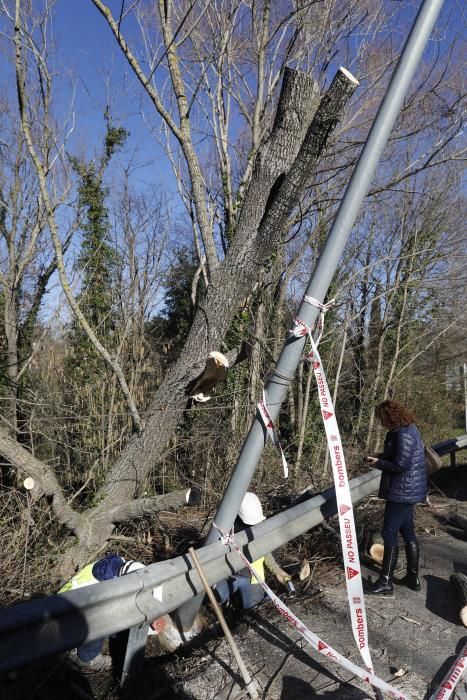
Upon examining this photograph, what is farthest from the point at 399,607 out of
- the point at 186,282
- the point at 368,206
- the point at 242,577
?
the point at 186,282

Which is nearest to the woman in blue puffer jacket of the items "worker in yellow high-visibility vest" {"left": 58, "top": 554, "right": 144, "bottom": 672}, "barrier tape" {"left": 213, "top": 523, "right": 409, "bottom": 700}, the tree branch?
"barrier tape" {"left": 213, "top": 523, "right": 409, "bottom": 700}

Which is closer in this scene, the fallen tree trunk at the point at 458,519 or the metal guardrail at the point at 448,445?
the fallen tree trunk at the point at 458,519

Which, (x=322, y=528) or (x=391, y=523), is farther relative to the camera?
(x=322, y=528)

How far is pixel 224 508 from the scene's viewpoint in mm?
3504

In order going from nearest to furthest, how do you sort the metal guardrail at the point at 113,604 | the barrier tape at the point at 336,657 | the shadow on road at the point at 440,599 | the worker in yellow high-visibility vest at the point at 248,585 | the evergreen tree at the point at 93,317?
the metal guardrail at the point at 113,604 → the barrier tape at the point at 336,657 → the shadow on road at the point at 440,599 → the worker in yellow high-visibility vest at the point at 248,585 → the evergreen tree at the point at 93,317

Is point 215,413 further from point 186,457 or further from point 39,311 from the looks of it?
point 39,311

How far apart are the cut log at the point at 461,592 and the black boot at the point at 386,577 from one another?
0.45 m

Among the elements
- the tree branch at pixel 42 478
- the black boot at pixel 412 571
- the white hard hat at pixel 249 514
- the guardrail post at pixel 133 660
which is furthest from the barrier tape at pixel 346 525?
the tree branch at pixel 42 478

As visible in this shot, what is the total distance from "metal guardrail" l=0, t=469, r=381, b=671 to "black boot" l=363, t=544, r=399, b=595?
2.85 feet

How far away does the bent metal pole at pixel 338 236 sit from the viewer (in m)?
3.09

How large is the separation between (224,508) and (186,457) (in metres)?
4.35

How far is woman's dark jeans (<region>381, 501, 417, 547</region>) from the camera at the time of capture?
4.48 meters

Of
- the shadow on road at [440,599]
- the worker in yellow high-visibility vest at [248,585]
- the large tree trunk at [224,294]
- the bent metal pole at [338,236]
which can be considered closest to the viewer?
the bent metal pole at [338,236]

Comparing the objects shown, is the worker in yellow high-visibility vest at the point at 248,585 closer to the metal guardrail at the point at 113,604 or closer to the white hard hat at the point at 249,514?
the white hard hat at the point at 249,514
